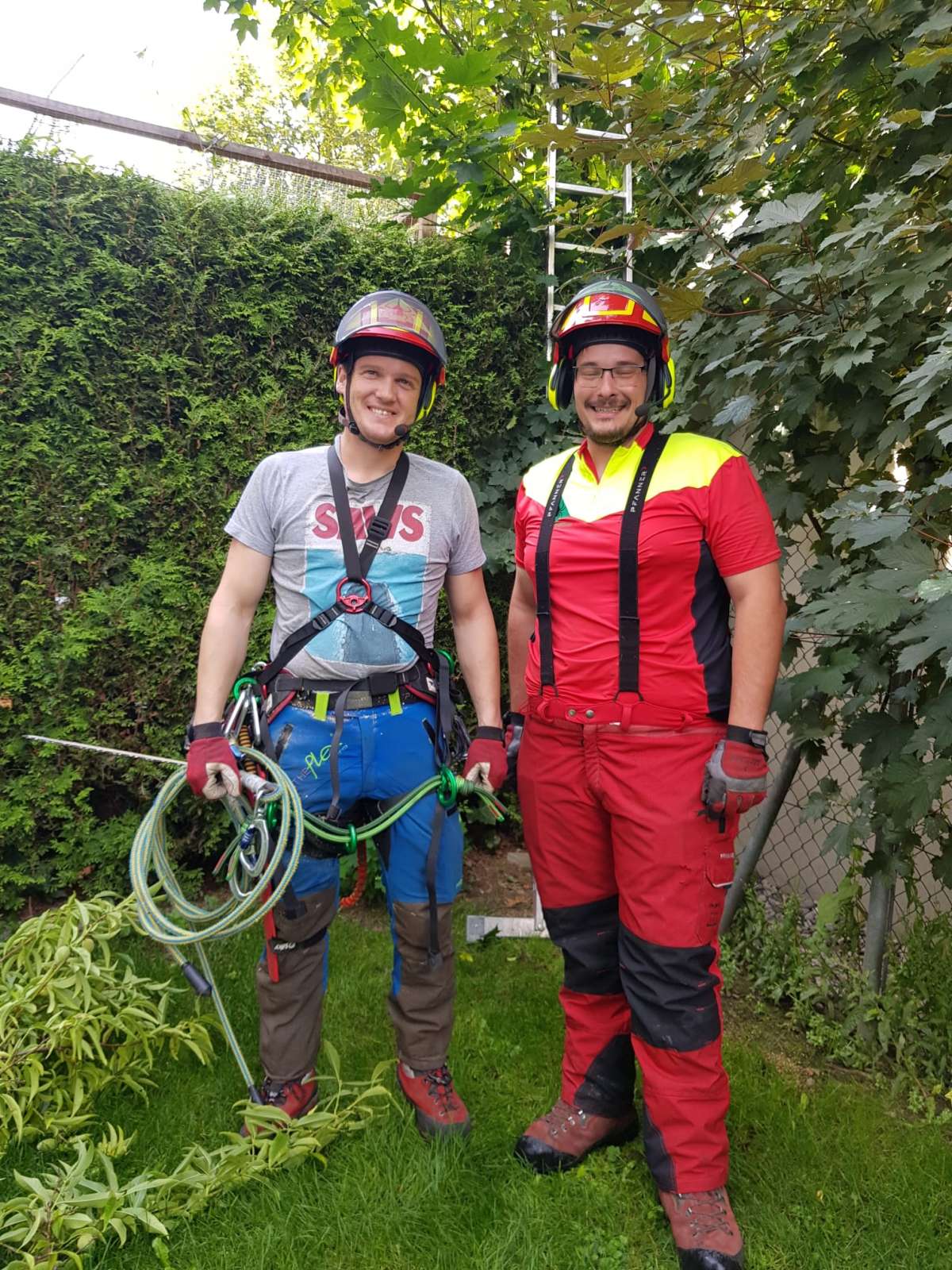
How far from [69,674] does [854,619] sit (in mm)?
3235

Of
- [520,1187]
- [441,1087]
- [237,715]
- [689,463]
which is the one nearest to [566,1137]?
[520,1187]

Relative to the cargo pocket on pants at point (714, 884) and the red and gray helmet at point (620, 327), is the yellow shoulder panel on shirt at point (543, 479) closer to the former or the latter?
the red and gray helmet at point (620, 327)

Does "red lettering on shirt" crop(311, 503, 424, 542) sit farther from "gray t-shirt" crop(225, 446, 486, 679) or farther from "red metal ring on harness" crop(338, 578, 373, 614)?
"red metal ring on harness" crop(338, 578, 373, 614)

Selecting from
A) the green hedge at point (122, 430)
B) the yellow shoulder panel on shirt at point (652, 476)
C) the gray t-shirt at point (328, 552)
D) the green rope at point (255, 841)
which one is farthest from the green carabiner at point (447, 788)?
the green hedge at point (122, 430)

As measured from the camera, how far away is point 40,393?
352cm

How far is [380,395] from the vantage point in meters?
2.38

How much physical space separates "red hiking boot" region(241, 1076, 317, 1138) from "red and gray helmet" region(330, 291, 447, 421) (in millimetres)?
2187

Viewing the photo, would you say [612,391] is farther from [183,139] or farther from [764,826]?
[183,139]

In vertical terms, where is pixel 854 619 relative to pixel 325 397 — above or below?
below

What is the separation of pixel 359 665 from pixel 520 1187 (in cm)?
155

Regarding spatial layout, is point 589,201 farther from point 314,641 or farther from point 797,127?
point 314,641

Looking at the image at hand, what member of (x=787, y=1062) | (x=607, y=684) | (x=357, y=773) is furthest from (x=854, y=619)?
(x=787, y=1062)

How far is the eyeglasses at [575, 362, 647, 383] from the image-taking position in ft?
7.49

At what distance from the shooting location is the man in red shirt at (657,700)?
2.16m
